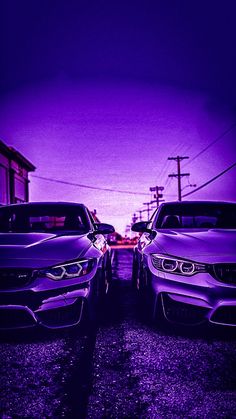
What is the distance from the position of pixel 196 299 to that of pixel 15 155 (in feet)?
84.1

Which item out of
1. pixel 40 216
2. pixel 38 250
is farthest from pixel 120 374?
pixel 40 216

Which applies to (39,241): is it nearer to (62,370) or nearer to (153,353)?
(62,370)

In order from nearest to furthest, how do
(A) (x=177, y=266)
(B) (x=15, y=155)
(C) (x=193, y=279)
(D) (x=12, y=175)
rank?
(C) (x=193, y=279) → (A) (x=177, y=266) → (B) (x=15, y=155) → (D) (x=12, y=175)

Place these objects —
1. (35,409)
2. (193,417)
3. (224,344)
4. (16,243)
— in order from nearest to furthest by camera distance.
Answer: (193,417) < (35,409) < (224,344) < (16,243)

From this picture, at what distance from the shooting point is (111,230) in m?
5.09

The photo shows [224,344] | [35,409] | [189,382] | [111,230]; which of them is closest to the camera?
[35,409]

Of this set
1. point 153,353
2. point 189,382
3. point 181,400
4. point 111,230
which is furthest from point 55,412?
point 111,230

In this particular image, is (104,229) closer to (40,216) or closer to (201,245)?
(40,216)

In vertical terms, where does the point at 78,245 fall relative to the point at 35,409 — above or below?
above

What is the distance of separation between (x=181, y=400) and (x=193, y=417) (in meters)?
0.22

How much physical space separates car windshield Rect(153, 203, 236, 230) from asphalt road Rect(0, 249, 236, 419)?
5.40 ft

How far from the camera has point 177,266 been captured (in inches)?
131

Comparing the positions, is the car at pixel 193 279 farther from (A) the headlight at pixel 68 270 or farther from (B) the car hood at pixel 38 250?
(B) the car hood at pixel 38 250

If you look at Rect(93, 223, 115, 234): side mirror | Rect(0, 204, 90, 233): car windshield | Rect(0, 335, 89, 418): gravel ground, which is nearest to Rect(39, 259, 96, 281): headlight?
Rect(0, 335, 89, 418): gravel ground
